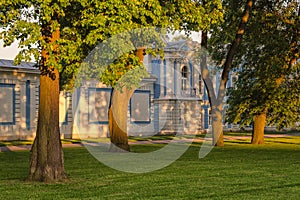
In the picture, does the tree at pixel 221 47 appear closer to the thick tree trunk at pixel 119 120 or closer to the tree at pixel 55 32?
the thick tree trunk at pixel 119 120

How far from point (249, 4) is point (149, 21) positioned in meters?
16.8

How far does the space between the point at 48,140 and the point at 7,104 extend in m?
28.8

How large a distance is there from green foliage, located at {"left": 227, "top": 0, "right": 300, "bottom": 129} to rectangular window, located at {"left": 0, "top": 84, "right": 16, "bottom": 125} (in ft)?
54.9

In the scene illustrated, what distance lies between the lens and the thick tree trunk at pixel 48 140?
51.0 feet

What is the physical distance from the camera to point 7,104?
4347 centimetres

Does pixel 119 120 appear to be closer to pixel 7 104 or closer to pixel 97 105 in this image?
pixel 7 104

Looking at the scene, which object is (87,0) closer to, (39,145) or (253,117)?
(39,145)

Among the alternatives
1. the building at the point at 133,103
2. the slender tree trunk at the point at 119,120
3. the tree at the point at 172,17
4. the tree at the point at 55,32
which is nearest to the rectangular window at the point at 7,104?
the building at the point at 133,103

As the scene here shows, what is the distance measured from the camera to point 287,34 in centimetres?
3306

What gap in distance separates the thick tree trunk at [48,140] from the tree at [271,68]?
18958mm

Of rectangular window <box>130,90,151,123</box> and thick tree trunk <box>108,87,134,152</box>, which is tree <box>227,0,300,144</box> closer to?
thick tree trunk <box>108,87,134,152</box>

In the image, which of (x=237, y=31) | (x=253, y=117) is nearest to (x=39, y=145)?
(x=237, y=31)

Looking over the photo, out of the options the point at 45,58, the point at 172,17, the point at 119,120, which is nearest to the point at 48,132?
the point at 45,58

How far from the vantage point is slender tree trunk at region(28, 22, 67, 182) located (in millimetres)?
15555
